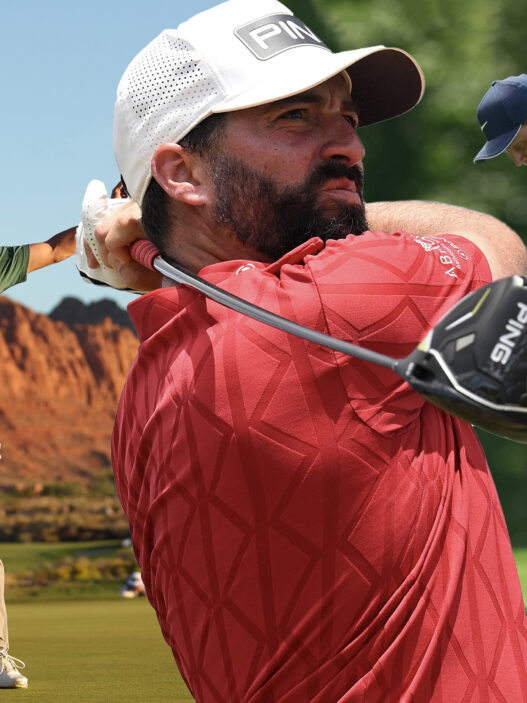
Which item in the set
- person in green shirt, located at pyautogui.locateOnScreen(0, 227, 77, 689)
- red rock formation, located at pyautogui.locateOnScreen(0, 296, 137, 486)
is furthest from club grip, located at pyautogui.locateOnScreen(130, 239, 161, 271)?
red rock formation, located at pyautogui.locateOnScreen(0, 296, 137, 486)

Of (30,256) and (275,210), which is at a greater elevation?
(275,210)

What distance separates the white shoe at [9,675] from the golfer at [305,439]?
357 cm

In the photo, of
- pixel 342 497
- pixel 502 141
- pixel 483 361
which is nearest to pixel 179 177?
pixel 342 497

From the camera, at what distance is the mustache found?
1229mm

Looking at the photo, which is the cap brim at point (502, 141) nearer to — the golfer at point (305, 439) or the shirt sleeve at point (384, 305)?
the golfer at point (305, 439)

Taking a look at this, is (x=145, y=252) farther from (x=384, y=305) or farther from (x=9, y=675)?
(x=9, y=675)

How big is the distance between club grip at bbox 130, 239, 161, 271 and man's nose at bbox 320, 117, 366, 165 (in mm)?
237

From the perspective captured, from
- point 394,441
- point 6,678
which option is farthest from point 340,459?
point 6,678

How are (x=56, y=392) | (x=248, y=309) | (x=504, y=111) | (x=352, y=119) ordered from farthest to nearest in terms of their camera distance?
1. (x=56, y=392)
2. (x=504, y=111)
3. (x=352, y=119)
4. (x=248, y=309)

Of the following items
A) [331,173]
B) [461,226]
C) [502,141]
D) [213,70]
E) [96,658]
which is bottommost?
[96,658]

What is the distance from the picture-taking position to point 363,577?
1100 millimetres

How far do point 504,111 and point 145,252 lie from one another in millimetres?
1049

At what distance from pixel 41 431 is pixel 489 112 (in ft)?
38.9

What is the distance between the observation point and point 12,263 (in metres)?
5.32
